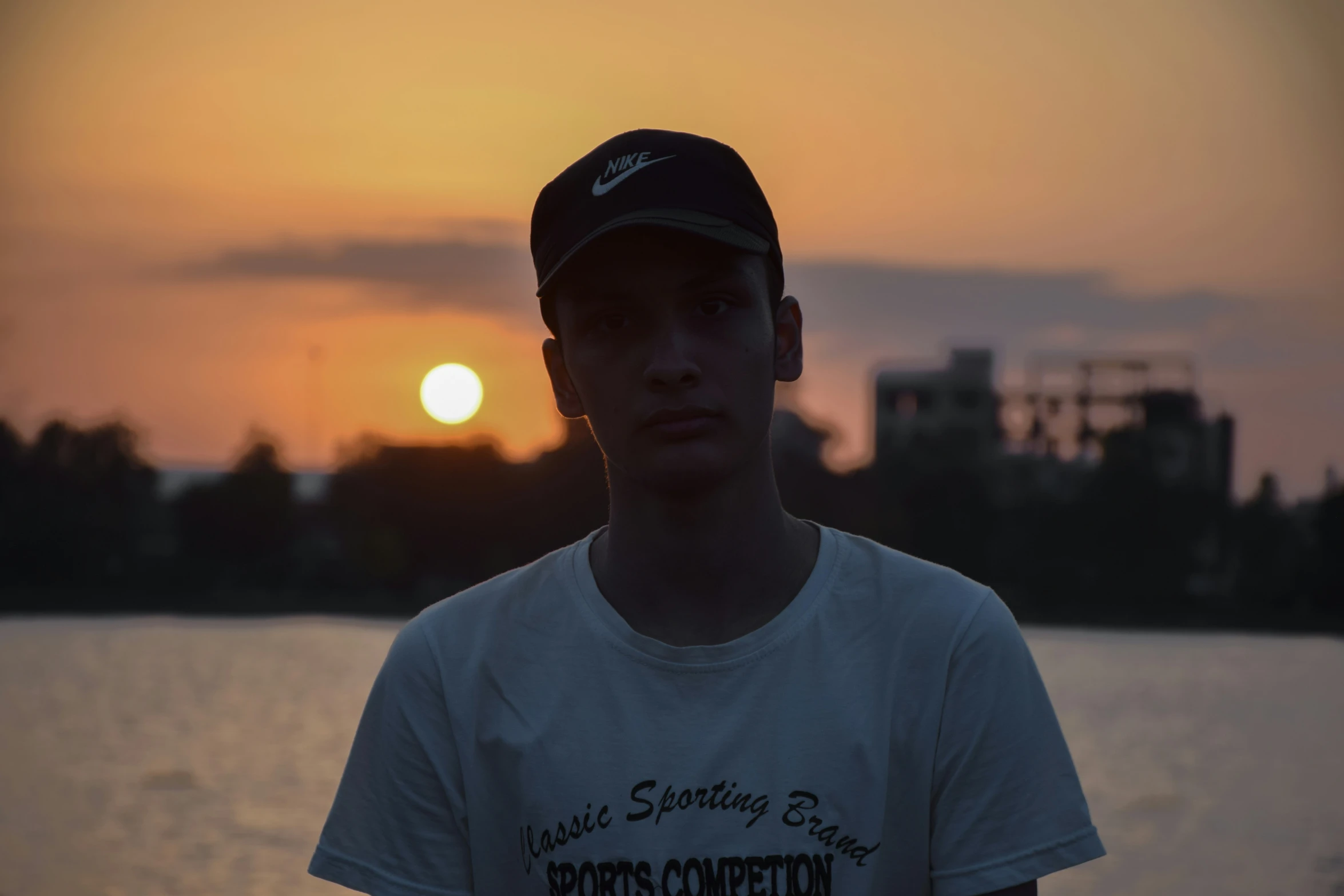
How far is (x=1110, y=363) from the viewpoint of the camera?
295 ft

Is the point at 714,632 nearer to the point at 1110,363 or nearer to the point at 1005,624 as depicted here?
the point at 1005,624

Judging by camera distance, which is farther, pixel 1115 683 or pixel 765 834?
pixel 1115 683

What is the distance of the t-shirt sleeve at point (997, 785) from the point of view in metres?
2.85

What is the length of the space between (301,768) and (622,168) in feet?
103

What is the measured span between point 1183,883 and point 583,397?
2453 cm

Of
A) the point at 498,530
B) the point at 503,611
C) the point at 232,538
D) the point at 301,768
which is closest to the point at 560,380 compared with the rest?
the point at 503,611

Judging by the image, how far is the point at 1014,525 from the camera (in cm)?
8406

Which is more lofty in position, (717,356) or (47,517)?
(717,356)

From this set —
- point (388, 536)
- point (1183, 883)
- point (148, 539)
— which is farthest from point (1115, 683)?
point (148, 539)

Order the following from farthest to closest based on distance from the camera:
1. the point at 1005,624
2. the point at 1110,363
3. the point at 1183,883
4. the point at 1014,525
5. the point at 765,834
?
1. the point at 1110,363
2. the point at 1014,525
3. the point at 1183,883
4. the point at 1005,624
5. the point at 765,834

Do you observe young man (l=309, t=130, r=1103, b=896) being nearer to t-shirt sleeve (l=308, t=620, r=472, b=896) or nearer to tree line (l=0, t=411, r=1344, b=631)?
t-shirt sleeve (l=308, t=620, r=472, b=896)

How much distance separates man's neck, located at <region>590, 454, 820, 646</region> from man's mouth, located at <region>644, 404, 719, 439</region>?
0.48 ft

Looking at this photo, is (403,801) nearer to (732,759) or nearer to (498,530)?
(732,759)

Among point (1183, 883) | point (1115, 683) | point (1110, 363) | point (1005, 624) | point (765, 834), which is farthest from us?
point (1110, 363)
